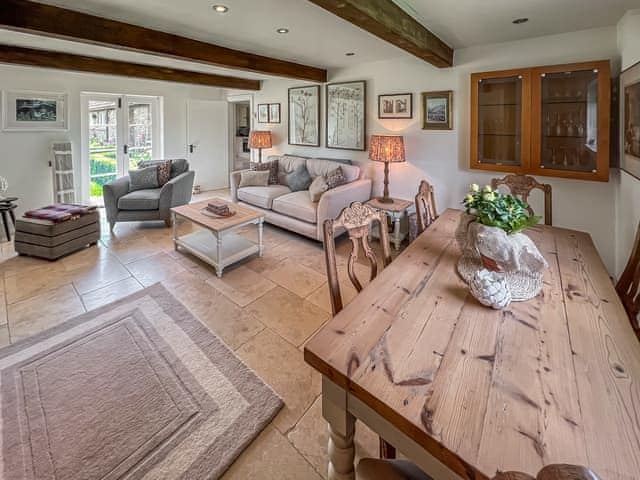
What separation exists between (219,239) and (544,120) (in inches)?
126

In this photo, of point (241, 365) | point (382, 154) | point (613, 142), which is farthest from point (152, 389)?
point (613, 142)

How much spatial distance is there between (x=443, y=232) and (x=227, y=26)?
8.28ft

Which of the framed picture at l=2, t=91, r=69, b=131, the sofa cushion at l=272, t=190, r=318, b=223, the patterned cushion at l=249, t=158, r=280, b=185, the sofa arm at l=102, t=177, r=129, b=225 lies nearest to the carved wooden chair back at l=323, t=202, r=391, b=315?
the sofa cushion at l=272, t=190, r=318, b=223

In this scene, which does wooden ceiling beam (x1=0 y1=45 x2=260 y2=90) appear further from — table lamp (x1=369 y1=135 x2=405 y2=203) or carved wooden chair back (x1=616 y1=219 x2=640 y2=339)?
carved wooden chair back (x1=616 y1=219 x2=640 y2=339)

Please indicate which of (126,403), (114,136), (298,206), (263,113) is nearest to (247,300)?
(126,403)

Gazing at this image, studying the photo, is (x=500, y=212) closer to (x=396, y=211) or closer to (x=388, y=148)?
(x=396, y=211)

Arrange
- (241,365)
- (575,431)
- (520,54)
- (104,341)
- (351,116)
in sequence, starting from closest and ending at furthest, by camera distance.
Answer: (575,431) < (241,365) < (104,341) < (520,54) < (351,116)

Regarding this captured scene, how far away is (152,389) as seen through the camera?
189 cm

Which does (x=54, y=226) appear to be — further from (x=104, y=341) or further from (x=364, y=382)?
(x=364, y=382)

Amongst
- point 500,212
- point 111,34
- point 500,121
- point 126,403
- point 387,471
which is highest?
point 111,34

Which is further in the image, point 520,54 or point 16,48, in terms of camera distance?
point 16,48

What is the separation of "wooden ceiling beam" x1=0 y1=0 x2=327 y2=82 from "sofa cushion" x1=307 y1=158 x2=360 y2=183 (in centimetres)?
144

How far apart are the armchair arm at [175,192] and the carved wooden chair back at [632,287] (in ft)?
15.2

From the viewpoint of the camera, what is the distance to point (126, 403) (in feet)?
5.90
